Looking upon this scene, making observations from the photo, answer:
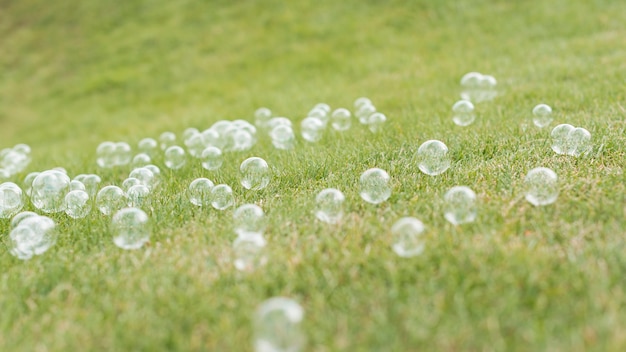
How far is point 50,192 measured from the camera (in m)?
3.84

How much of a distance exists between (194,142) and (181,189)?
1.30 m

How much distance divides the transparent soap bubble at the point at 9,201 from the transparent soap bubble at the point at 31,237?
0.85m

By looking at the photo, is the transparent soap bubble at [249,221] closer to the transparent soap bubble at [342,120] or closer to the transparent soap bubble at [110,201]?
the transparent soap bubble at [110,201]

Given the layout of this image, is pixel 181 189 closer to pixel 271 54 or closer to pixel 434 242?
pixel 434 242

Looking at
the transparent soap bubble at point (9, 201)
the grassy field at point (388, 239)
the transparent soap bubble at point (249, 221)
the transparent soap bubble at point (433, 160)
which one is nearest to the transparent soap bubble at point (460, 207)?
the grassy field at point (388, 239)

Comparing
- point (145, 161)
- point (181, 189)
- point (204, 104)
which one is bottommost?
point (204, 104)

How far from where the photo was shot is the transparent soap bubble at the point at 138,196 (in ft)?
11.9

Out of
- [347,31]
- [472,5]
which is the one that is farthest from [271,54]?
[472,5]

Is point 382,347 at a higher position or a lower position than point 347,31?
higher

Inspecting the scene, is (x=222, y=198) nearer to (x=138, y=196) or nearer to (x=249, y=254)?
(x=138, y=196)

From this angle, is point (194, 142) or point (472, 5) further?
point (472, 5)

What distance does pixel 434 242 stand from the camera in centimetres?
255

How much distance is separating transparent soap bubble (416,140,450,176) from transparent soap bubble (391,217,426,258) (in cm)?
112

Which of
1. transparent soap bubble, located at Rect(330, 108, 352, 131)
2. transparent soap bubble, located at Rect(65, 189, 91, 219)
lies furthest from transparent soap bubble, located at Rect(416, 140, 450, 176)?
transparent soap bubble, located at Rect(65, 189, 91, 219)
